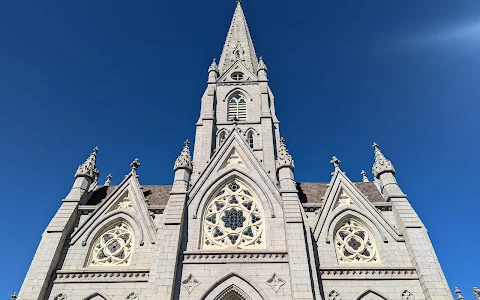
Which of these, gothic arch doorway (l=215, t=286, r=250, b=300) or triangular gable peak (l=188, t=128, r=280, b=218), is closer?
gothic arch doorway (l=215, t=286, r=250, b=300)

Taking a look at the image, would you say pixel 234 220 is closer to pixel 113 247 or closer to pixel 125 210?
pixel 125 210

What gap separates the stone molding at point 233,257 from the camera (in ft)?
51.1

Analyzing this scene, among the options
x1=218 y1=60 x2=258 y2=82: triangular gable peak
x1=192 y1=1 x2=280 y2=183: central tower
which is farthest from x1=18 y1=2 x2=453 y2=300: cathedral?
x1=218 y1=60 x2=258 y2=82: triangular gable peak

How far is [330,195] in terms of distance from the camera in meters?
19.3

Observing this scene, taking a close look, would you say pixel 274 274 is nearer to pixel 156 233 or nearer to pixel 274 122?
pixel 156 233

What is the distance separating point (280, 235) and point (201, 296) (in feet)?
16.9

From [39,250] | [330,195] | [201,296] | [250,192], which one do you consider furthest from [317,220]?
[39,250]

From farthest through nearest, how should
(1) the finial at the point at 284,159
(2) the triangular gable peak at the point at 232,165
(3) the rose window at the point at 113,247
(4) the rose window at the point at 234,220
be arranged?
(1) the finial at the point at 284,159, (2) the triangular gable peak at the point at 232,165, (3) the rose window at the point at 113,247, (4) the rose window at the point at 234,220

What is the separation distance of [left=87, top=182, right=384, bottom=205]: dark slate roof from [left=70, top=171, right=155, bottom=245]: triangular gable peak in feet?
4.47

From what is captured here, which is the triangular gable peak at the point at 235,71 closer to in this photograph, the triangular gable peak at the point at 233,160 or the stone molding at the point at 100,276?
the triangular gable peak at the point at 233,160

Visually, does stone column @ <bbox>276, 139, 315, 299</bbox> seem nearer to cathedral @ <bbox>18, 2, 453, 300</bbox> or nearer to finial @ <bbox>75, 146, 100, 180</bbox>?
cathedral @ <bbox>18, 2, 453, 300</bbox>

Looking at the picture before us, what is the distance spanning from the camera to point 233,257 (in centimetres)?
1575

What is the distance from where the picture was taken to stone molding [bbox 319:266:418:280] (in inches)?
622

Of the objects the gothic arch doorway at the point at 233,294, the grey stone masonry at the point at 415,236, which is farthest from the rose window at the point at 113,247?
the grey stone masonry at the point at 415,236
